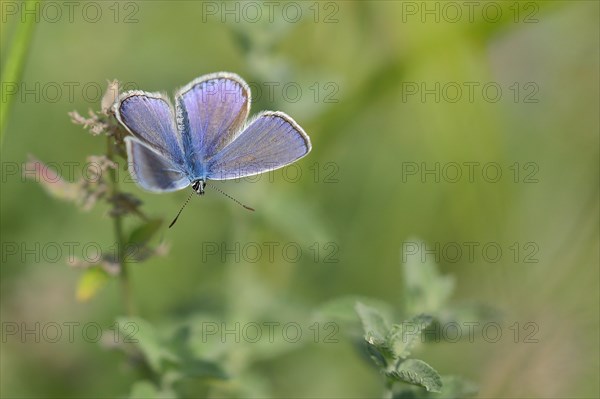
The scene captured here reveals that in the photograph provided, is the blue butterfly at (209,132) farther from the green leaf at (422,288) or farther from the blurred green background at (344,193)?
the blurred green background at (344,193)

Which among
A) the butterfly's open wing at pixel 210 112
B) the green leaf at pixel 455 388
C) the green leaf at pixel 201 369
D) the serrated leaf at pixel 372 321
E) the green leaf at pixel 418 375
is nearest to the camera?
the green leaf at pixel 418 375

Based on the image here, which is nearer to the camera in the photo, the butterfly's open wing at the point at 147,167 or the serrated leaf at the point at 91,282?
the butterfly's open wing at the point at 147,167

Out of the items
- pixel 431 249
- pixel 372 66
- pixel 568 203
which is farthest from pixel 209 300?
pixel 568 203

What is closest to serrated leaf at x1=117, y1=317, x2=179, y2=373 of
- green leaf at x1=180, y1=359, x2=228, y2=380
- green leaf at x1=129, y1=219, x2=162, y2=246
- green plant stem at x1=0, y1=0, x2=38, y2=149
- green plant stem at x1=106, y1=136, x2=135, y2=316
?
green leaf at x1=180, y1=359, x2=228, y2=380

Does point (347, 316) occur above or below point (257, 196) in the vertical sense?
below

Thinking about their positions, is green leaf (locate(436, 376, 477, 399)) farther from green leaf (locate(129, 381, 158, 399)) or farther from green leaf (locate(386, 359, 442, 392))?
green leaf (locate(129, 381, 158, 399))

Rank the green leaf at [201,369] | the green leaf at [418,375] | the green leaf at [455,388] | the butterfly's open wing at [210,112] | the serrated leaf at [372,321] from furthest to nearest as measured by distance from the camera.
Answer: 1. the butterfly's open wing at [210,112]
2. the green leaf at [201,369]
3. the green leaf at [455,388]
4. the serrated leaf at [372,321]
5. the green leaf at [418,375]

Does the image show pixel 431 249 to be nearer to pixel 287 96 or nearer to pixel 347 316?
pixel 287 96

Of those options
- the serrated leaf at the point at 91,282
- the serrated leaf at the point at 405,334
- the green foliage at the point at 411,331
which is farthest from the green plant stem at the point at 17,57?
the serrated leaf at the point at 405,334
